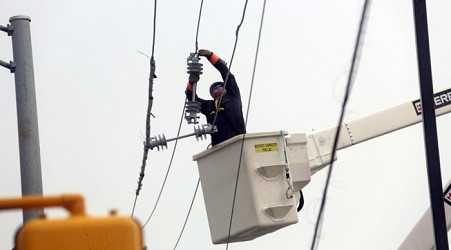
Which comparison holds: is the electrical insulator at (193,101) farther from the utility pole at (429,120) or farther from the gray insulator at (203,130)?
the utility pole at (429,120)

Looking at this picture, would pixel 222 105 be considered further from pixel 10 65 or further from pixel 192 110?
pixel 10 65

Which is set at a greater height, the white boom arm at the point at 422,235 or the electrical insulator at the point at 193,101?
the electrical insulator at the point at 193,101

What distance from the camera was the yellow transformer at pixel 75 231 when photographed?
290cm

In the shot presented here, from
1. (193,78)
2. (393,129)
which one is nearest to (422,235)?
(393,129)

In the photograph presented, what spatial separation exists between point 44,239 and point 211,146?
7130 millimetres

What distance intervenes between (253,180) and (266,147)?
1.26 ft

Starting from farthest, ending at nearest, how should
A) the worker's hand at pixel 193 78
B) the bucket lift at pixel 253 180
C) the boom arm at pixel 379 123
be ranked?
the boom arm at pixel 379 123 < the worker's hand at pixel 193 78 < the bucket lift at pixel 253 180

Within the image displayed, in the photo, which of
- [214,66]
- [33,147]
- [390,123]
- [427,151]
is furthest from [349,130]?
[427,151]

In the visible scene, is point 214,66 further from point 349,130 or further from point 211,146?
point 349,130

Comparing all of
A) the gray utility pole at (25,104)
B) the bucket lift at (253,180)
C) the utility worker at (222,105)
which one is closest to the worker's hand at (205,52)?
the utility worker at (222,105)

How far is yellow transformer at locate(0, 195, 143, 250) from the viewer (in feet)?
9.53

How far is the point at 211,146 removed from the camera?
395 inches

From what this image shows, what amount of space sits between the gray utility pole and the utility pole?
14.3 ft

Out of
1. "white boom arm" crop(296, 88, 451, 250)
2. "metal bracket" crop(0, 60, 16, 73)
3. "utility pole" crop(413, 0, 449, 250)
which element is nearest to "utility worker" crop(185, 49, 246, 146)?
"white boom arm" crop(296, 88, 451, 250)
